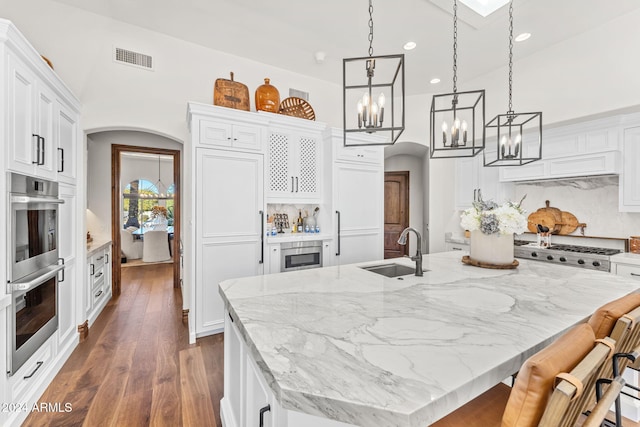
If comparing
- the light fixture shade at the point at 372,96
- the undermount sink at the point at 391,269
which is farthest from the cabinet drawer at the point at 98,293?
the light fixture shade at the point at 372,96

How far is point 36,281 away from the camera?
1.80 meters

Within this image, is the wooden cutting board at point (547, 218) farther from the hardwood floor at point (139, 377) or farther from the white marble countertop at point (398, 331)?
the hardwood floor at point (139, 377)

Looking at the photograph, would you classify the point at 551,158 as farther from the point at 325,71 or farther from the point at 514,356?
the point at 514,356

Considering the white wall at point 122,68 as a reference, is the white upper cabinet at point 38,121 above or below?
below

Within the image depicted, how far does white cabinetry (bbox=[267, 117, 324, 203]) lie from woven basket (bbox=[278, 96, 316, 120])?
0.29 meters

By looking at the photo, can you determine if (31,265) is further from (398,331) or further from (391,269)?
(391,269)

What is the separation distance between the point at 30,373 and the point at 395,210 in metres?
5.52

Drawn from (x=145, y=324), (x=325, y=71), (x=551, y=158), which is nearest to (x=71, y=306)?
(x=145, y=324)

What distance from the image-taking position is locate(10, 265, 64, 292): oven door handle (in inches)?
64.8

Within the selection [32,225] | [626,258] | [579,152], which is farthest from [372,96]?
[626,258]

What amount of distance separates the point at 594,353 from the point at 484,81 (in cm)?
446

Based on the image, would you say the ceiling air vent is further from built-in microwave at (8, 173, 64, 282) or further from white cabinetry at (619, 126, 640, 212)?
white cabinetry at (619, 126, 640, 212)

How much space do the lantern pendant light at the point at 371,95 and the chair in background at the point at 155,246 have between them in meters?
5.17

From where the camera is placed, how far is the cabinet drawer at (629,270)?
8.92 feet
